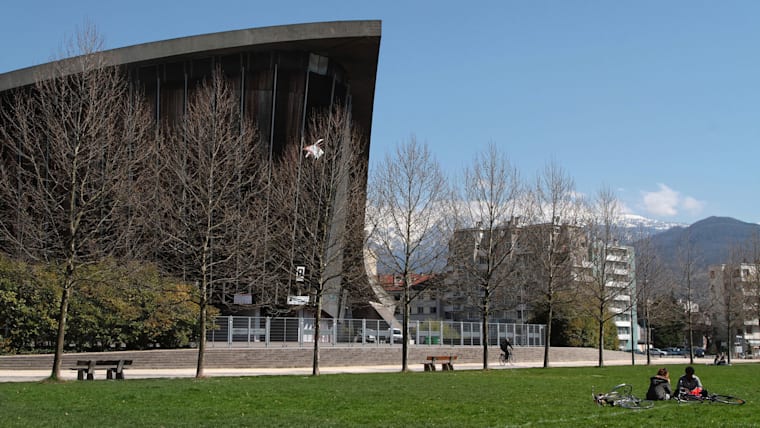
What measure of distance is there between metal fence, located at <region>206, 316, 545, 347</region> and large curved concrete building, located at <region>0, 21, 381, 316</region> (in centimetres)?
1268

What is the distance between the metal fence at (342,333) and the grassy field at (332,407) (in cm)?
1395

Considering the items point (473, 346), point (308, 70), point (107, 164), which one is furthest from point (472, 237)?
point (107, 164)

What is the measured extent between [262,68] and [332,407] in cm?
3237

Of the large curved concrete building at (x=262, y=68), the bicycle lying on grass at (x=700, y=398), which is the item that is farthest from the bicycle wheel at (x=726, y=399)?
the large curved concrete building at (x=262, y=68)

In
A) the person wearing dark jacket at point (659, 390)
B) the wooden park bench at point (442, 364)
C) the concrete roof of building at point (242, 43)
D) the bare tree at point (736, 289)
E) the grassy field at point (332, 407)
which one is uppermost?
the concrete roof of building at point (242, 43)

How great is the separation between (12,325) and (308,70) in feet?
74.1

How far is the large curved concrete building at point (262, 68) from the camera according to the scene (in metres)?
42.2

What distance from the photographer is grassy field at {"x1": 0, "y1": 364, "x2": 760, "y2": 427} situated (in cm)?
1232

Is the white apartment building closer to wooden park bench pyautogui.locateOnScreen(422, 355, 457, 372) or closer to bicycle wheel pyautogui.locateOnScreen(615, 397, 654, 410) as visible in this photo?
wooden park bench pyautogui.locateOnScreen(422, 355, 457, 372)

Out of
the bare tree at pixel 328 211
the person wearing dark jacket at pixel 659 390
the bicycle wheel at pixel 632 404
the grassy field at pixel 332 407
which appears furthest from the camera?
the bare tree at pixel 328 211

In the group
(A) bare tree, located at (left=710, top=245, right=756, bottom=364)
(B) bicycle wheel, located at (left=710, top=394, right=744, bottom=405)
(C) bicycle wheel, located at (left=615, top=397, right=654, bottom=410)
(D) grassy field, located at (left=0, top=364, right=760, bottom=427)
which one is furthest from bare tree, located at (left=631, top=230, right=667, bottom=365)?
(C) bicycle wheel, located at (left=615, top=397, right=654, bottom=410)

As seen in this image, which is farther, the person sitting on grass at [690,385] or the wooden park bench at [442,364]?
the wooden park bench at [442,364]

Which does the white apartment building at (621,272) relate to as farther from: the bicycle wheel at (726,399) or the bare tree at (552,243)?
the bicycle wheel at (726,399)

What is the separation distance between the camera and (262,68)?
4394 centimetres
